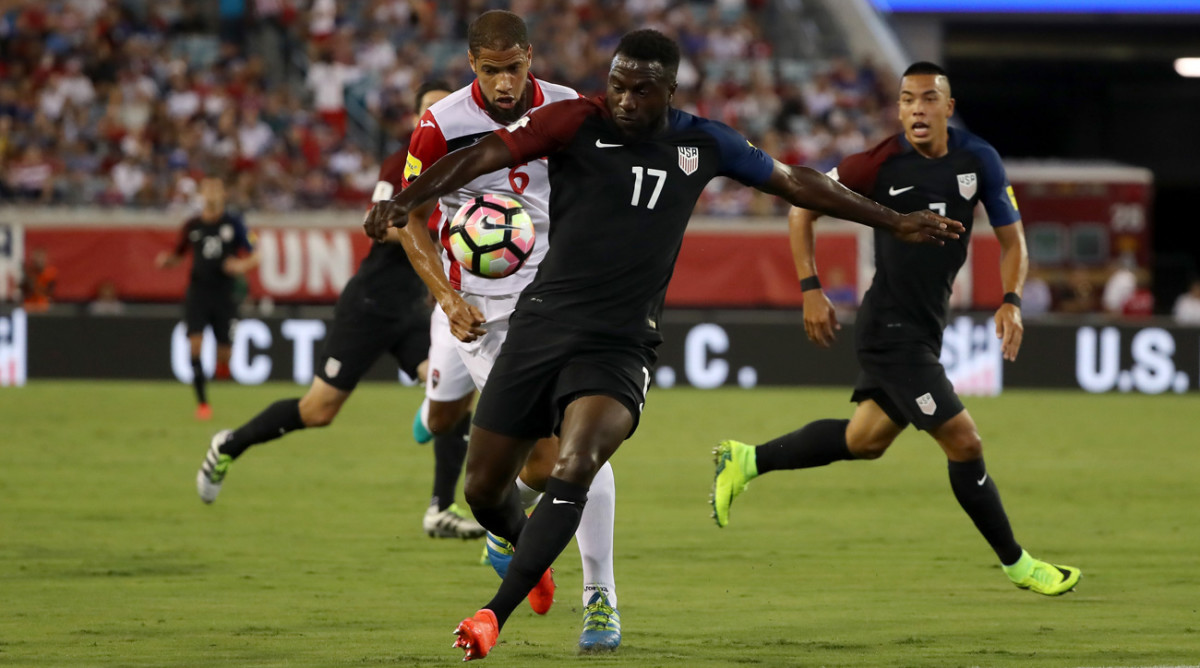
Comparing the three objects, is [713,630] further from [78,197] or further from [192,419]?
[78,197]

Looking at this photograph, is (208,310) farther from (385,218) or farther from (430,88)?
(385,218)

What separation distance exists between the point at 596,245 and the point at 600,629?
1300mm

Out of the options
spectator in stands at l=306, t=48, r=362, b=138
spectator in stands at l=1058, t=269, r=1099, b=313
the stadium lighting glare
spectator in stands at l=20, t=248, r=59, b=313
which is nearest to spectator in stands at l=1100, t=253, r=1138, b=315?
spectator in stands at l=1058, t=269, r=1099, b=313

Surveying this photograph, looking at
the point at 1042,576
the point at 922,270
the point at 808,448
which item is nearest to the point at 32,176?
the point at 808,448

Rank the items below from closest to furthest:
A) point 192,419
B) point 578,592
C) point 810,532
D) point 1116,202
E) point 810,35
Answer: point 578,592
point 810,532
point 192,419
point 810,35
point 1116,202

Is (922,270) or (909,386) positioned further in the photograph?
(922,270)

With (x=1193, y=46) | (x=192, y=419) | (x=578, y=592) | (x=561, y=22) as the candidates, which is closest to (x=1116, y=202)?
(x=1193, y=46)

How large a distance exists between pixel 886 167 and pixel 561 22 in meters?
18.9

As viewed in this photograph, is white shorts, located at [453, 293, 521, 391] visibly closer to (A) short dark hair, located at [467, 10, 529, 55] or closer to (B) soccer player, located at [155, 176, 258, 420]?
(A) short dark hair, located at [467, 10, 529, 55]

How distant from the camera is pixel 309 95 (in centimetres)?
2470

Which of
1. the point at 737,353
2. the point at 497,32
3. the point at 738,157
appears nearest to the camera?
the point at 738,157

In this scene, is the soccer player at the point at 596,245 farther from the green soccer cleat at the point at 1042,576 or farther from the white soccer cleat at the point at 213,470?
the white soccer cleat at the point at 213,470

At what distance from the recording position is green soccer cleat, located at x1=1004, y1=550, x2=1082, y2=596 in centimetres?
674

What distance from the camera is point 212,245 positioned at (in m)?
15.5
